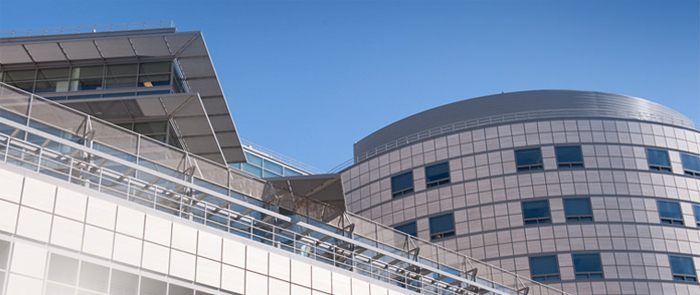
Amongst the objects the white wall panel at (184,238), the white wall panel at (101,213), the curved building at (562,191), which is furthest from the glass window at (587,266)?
the white wall panel at (101,213)

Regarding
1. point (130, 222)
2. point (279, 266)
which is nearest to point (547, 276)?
point (279, 266)

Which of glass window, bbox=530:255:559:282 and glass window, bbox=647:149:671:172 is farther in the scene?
glass window, bbox=647:149:671:172

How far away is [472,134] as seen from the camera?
5312 centimetres

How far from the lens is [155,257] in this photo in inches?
821

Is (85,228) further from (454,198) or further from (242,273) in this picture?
(454,198)

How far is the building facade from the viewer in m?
18.9

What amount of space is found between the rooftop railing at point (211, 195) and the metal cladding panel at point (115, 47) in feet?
38.3

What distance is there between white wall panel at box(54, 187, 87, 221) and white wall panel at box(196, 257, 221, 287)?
390 cm

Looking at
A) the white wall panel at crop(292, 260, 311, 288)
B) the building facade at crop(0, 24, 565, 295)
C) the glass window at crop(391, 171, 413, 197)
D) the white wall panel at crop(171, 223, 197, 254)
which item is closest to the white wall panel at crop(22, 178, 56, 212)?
the building facade at crop(0, 24, 565, 295)

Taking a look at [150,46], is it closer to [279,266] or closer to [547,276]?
[279,266]

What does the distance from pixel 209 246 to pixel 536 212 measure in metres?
31.7

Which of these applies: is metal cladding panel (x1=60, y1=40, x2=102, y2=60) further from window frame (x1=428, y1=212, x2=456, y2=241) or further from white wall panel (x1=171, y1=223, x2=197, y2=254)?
window frame (x1=428, y1=212, x2=456, y2=241)

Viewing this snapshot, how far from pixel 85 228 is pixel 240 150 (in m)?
22.0

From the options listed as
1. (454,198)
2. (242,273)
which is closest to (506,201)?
(454,198)
